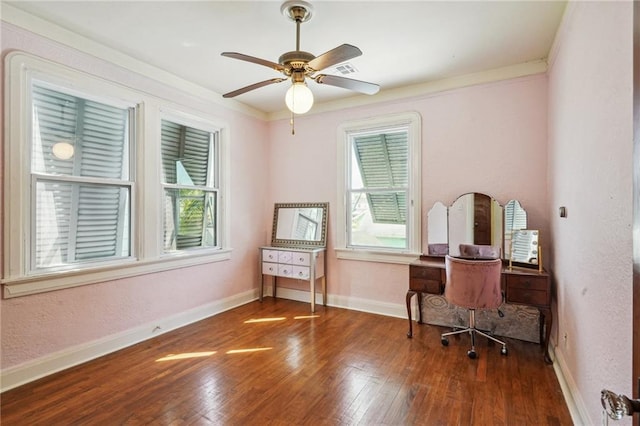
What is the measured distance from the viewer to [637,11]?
0.68 m

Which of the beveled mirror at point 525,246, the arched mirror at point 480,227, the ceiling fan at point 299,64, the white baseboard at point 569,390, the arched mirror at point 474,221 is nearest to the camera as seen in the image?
the white baseboard at point 569,390

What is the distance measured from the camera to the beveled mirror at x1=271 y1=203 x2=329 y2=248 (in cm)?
435

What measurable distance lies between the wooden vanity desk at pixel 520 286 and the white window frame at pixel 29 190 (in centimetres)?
247

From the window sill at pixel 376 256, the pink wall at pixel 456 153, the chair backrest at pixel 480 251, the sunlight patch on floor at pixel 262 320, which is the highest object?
the pink wall at pixel 456 153

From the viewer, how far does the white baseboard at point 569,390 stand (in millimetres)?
1849

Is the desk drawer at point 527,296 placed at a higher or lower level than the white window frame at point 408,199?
lower

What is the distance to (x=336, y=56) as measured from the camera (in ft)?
6.42

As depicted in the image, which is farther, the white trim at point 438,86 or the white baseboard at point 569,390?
the white trim at point 438,86

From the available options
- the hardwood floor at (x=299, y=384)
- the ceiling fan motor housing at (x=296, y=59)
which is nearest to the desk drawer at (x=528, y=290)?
the hardwood floor at (x=299, y=384)

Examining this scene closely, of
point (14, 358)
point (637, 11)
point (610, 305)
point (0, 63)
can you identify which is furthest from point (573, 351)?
point (0, 63)

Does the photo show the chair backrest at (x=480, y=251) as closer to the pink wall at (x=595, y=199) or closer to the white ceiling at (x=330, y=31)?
the pink wall at (x=595, y=199)

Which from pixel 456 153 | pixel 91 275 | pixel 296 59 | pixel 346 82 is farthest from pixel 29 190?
pixel 456 153

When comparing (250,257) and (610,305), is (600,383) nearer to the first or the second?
(610,305)

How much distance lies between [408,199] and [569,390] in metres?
2.27
